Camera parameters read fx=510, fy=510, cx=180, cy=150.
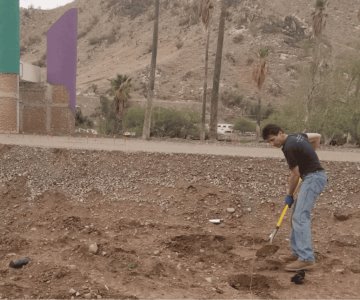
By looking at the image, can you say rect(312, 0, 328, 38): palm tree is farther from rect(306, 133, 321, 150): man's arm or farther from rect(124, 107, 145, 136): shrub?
rect(306, 133, 321, 150): man's arm

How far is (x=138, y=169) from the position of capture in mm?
10211

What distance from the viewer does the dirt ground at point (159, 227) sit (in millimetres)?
5254

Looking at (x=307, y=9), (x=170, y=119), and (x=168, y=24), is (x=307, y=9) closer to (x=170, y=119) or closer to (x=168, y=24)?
(x=168, y=24)

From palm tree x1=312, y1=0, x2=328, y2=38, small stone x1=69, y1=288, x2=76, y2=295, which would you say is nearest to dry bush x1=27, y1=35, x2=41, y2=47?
palm tree x1=312, y1=0, x2=328, y2=38

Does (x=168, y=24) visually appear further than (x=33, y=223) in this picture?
Yes

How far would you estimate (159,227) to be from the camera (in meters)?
7.78

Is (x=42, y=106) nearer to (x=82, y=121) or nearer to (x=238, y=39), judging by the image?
(x=82, y=121)

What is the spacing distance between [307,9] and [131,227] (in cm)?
6868

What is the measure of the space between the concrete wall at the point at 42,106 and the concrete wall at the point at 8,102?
2199 mm

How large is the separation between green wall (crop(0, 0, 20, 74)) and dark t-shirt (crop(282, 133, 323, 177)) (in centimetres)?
1659

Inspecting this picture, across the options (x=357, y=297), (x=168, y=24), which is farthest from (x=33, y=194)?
(x=168, y=24)

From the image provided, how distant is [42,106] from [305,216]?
19.1 meters

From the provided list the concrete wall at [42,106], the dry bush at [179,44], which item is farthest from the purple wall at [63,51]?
the dry bush at [179,44]

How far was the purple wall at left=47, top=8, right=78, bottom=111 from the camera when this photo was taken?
73.9 feet
